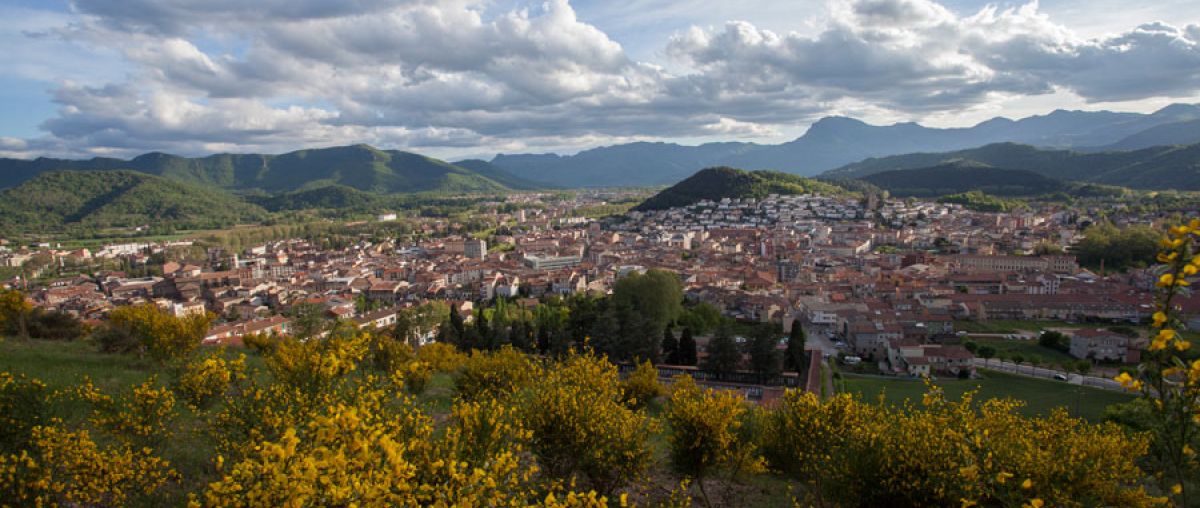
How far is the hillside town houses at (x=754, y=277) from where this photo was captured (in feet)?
127

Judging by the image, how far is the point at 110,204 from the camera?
12100cm

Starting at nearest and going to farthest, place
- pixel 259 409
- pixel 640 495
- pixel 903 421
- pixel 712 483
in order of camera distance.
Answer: pixel 259 409 < pixel 903 421 < pixel 640 495 < pixel 712 483

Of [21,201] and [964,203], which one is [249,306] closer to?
[964,203]

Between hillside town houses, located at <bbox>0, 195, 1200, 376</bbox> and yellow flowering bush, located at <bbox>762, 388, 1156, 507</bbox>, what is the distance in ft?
58.0

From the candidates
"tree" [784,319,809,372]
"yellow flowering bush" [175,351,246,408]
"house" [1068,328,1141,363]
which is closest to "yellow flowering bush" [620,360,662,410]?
"yellow flowering bush" [175,351,246,408]

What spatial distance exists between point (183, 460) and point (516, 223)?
351ft

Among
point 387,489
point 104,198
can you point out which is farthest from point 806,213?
point 104,198

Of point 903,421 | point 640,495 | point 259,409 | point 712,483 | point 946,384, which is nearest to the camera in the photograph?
point 259,409

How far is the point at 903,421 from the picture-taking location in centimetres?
788

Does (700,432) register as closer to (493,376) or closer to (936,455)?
(936,455)

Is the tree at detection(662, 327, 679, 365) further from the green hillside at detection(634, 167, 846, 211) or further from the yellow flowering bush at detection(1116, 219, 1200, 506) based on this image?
the green hillside at detection(634, 167, 846, 211)

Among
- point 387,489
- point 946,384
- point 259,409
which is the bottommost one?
point 946,384

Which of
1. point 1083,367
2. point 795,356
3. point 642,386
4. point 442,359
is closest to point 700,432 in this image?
point 642,386

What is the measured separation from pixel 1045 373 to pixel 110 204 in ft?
501
